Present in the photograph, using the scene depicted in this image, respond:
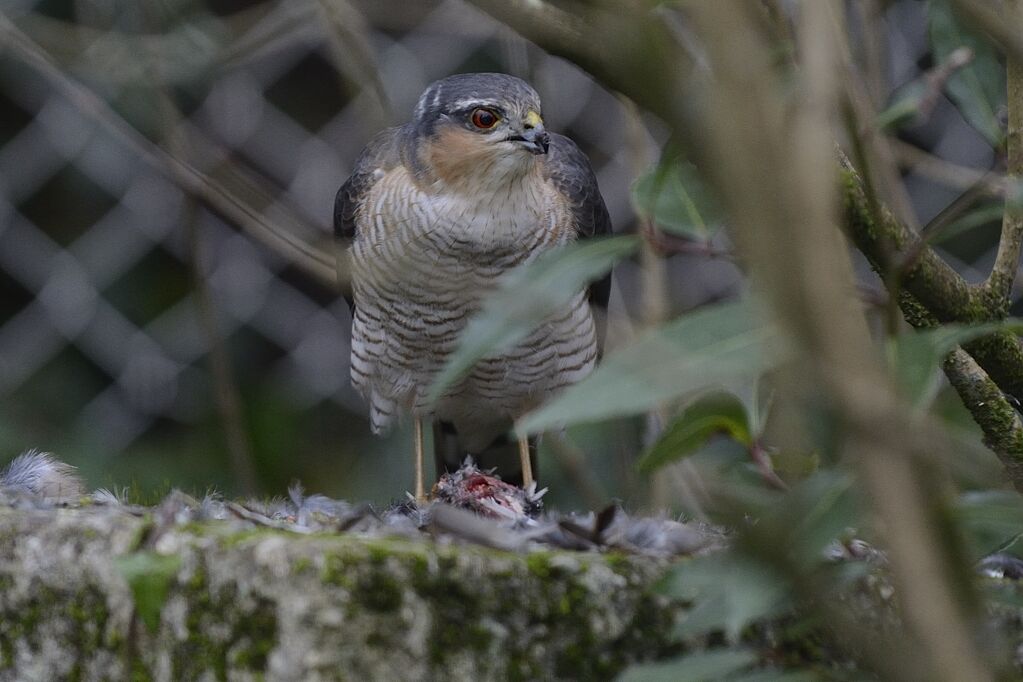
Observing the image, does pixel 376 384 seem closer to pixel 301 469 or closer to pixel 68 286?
pixel 301 469

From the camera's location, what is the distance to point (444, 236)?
240 centimetres

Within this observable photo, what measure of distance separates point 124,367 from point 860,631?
3161mm

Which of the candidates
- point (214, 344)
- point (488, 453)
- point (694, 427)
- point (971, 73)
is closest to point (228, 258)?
point (488, 453)

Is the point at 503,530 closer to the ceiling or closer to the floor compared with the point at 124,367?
closer to the floor

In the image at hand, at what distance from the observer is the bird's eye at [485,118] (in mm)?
2445

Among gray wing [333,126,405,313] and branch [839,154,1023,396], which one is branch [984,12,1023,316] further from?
gray wing [333,126,405,313]

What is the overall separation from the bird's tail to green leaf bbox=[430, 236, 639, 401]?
212cm

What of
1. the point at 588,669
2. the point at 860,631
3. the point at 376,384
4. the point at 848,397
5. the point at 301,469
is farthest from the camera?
the point at 301,469

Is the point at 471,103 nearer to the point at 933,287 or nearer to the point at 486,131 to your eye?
the point at 486,131

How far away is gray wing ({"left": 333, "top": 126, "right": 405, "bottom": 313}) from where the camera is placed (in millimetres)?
2600

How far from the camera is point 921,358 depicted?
0.87 meters

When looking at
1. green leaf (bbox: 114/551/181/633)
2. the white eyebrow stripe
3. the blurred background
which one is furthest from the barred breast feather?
green leaf (bbox: 114/551/181/633)

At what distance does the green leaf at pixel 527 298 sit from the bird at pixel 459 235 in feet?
4.55

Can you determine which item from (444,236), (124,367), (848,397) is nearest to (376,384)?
(444,236)
